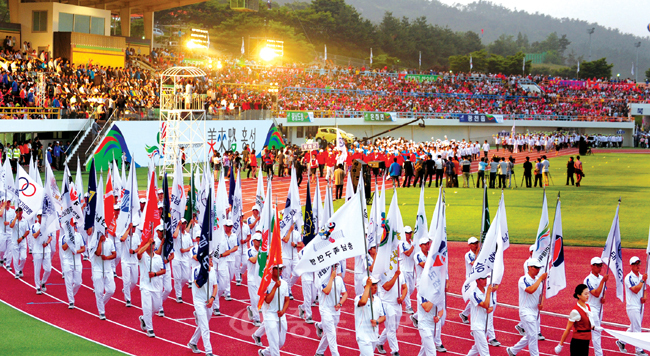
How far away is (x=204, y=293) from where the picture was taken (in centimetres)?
1044

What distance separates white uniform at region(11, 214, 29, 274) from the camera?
1528cm

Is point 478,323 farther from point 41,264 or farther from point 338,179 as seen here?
point 338,179

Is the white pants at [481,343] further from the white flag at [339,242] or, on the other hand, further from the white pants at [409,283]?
the white pants at [409,283]

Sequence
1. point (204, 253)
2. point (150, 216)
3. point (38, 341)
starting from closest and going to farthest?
point (204, 253) < point (38, 341) < point (150, 216)

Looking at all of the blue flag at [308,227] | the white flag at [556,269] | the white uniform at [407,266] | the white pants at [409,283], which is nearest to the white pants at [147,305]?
the blue flag at [308,227]

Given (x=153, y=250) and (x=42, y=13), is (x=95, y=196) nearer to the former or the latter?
(x=153, y=250)

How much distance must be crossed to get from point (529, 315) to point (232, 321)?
17.5ft

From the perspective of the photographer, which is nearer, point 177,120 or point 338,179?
point 338,179

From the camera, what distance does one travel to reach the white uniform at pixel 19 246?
50.1 feet

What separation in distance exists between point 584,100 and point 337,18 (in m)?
50.8

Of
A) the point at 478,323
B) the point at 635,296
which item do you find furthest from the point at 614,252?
the point at 478,323

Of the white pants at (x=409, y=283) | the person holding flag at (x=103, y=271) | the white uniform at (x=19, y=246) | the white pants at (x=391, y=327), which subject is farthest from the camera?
the white uniform at (x=19, y=246)

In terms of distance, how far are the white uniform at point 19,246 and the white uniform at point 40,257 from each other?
0.98m

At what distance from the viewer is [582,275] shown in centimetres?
1523
